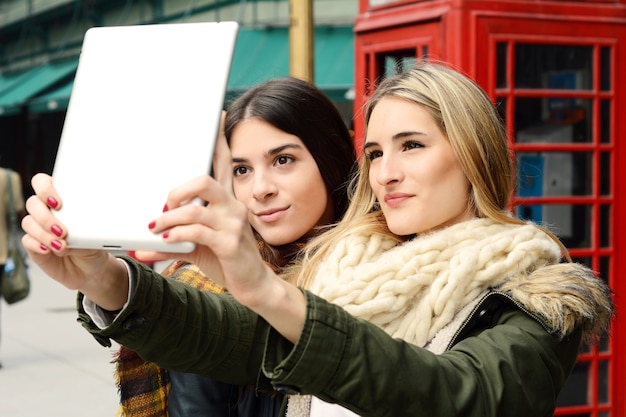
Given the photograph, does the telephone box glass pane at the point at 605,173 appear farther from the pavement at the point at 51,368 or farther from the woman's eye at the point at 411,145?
the pavement at the point at 51,368

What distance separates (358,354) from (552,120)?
2861 millimetres

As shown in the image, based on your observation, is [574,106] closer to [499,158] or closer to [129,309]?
[499,158]

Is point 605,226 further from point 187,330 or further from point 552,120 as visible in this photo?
point 187,330

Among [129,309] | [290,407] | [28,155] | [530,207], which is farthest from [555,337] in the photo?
[28,155]

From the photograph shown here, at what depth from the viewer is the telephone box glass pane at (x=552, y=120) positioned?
3930 mm

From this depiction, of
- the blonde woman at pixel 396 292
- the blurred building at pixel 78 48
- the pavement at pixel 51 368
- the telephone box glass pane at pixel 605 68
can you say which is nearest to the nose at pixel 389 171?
the blonde woman at pixel 396 292

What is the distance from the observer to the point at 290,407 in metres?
1.92

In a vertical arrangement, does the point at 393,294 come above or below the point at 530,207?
above

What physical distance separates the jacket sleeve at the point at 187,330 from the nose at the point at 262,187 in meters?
0.42

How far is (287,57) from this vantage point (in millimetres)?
13273

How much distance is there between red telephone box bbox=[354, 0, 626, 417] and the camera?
379 centimetres

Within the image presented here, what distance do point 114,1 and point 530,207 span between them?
1432 cm

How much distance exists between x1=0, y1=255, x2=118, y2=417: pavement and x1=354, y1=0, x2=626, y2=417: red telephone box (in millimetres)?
2255

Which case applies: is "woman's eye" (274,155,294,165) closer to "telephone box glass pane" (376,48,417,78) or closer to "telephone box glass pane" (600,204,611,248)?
"telephone box glass pane" (376,48,417,78)
